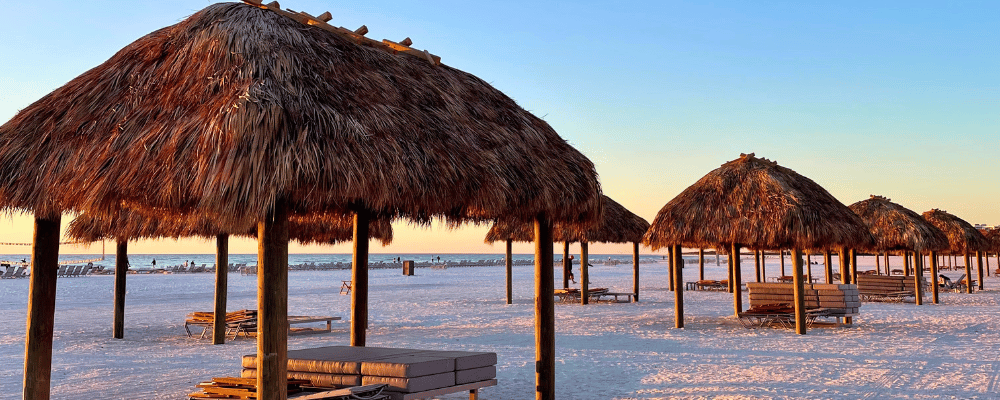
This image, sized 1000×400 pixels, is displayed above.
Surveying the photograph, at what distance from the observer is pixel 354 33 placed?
256 inches

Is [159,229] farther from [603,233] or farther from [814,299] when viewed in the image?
[603,233]

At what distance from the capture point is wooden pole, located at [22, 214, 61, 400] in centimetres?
606

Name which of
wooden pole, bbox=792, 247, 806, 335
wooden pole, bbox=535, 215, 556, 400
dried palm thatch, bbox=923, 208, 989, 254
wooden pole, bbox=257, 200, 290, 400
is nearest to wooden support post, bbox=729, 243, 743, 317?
wooden pole, bbox=792, 247, 806, 335

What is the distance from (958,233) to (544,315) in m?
21.3

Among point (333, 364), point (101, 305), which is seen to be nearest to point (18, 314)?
point (101, 305)

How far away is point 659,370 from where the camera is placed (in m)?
A: 9.28

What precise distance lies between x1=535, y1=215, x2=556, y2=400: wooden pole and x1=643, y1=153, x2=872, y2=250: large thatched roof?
723 cm

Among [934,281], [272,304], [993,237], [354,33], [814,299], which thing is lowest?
[814,299]

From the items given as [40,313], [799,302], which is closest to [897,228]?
[799,302]

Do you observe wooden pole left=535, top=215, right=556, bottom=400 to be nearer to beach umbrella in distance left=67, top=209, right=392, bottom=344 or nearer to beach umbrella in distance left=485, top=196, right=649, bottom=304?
beach umbrella in distance left=67, top=209, right=392, bottom=344

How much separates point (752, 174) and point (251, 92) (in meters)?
A: 11.2

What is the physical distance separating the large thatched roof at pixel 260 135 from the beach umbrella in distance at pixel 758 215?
7530 millimetres

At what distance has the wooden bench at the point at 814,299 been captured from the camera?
1452 centimetres

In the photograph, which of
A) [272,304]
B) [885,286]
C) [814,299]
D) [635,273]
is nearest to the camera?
[272,304]
